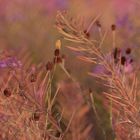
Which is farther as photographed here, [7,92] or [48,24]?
[48,24]

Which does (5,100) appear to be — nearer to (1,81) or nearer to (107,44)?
(1,81)

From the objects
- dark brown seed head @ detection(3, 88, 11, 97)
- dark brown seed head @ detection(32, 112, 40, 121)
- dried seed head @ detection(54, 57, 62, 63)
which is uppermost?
dried seed head @ detection(54, 57, 62, 63)

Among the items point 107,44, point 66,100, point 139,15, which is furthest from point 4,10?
point 66,100

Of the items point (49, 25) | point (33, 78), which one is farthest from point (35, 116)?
point (49, 25)

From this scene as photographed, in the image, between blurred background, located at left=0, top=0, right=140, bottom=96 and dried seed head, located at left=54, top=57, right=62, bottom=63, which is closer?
dried seed head, located at left=54, top=57, right=62, bottom=63

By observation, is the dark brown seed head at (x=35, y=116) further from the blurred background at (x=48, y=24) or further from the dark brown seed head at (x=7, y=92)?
the blurred background at (x=48, y=24)

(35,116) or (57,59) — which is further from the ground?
(57,59)

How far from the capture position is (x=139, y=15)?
2.02 meters

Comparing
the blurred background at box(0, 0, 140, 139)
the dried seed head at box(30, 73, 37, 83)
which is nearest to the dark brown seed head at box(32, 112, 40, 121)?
the dried seed head at box(30, 73, 37, 83)

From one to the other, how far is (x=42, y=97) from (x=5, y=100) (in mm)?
80

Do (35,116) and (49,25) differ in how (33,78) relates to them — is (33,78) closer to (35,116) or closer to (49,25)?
(35,116)

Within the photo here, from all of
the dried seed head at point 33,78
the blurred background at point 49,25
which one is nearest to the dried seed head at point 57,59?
the dried seed head at point 33,78

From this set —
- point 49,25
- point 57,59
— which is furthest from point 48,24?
point 57,59

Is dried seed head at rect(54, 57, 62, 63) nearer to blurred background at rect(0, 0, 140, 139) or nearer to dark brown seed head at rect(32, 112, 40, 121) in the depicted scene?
dark brown seed head at rect(32, 112, 40, 121)
